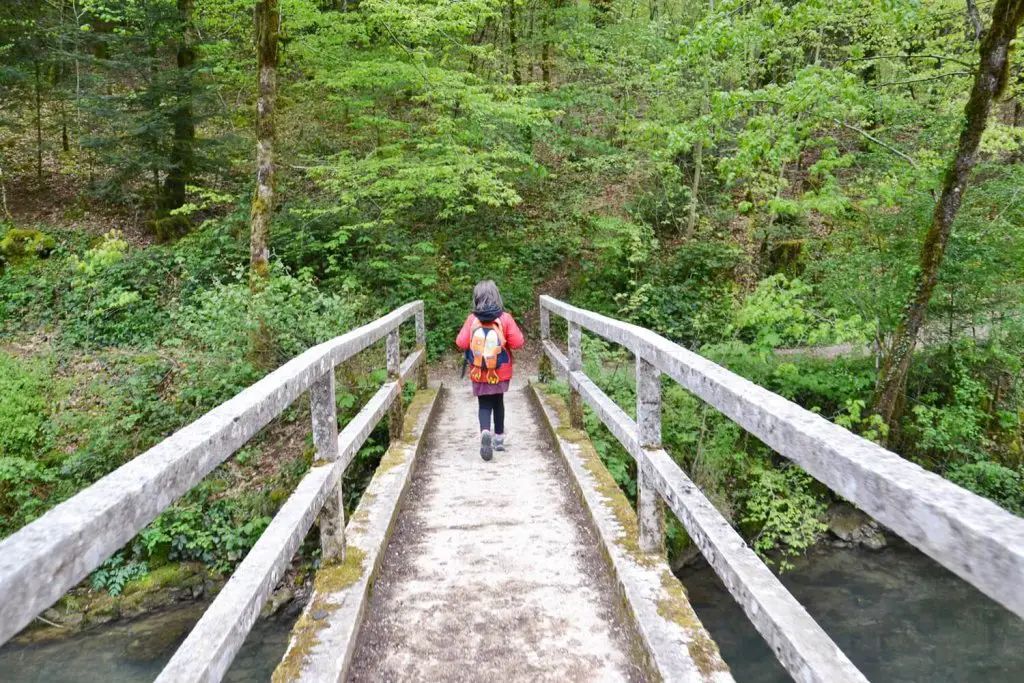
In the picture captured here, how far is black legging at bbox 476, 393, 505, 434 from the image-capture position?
17.9ft

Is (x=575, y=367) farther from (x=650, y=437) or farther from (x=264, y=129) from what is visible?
(x=264, y=129)

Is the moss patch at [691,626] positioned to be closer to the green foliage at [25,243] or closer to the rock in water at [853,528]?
the rock in water at [853,528]

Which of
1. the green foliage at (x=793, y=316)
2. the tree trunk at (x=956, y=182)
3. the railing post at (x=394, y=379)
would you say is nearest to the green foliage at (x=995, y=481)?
the tree trunk at (x=956, y=182)

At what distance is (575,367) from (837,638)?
5.00m

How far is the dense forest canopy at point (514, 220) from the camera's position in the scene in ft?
26.8

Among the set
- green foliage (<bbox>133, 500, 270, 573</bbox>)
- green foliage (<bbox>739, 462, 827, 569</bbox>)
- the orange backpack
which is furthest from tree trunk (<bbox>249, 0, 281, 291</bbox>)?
green foliage (<bbox>739, 462, 827, 569</bbox>)

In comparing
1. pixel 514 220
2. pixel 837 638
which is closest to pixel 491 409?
pixel 837 638

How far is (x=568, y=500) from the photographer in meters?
4.15

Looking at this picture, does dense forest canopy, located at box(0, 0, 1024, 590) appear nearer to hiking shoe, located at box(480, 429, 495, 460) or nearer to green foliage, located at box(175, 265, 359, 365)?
green foliage, located at box(175, 265, 359, 365)

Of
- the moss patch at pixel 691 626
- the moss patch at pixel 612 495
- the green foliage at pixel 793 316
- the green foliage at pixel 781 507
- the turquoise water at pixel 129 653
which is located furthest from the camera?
the green foliage at pixel 781 507

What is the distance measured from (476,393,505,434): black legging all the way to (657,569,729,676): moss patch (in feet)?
9.42

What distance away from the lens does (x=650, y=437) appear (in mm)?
2879

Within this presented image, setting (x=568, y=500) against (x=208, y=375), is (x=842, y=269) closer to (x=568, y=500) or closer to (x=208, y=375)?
(x=568, y=500)

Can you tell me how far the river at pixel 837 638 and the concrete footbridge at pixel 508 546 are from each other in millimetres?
4117
